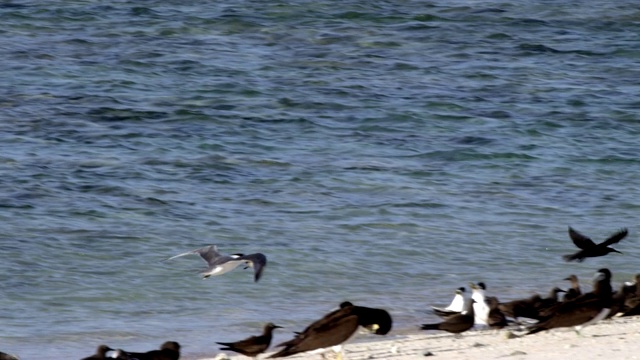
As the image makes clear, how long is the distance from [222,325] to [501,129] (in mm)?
8589

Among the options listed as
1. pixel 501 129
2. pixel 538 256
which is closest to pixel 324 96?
pixel 501 129

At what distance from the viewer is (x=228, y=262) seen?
10227mm

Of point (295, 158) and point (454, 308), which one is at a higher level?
point (454, 308)

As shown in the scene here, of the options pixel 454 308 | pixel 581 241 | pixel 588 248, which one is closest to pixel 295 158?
pixel 581 241

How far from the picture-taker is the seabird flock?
839 cm

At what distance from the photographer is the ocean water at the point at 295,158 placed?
36.3 feet

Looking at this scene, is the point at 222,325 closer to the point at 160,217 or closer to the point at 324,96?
the point at 160,217

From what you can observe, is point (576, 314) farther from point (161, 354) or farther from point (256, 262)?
point (161, 354)

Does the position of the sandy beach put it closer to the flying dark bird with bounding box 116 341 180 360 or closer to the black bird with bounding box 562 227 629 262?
the flying dark bird with bounding box 116 341 180 360

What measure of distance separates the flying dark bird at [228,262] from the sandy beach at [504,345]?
0.84 metres

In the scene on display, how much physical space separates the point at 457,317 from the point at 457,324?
0.10 m

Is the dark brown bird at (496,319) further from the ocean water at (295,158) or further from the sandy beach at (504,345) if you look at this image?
the ocean water at (295,158)

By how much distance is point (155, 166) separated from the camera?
1527 cm

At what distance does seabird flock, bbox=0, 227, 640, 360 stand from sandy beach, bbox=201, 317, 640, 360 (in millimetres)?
87
